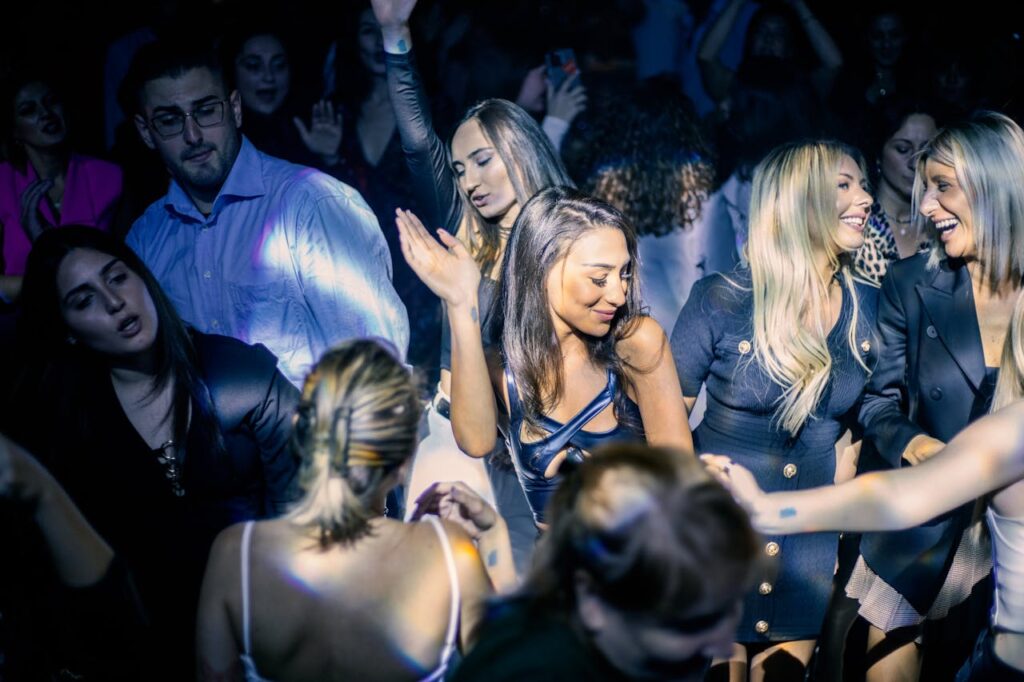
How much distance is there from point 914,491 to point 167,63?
Result: 2670 millimetres

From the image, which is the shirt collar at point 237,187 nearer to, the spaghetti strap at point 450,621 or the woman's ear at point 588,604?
the spaghetti strap at point 450,621

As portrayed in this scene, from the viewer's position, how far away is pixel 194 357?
8.33 ft

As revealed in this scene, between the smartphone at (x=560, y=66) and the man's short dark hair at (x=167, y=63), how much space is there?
1.65 meters

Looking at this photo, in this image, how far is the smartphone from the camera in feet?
14.4

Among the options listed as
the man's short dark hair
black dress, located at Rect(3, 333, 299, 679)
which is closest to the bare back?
black dress, located at Rect(3, 333, 299, 679)

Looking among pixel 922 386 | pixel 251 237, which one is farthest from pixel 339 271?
pixel 922 386

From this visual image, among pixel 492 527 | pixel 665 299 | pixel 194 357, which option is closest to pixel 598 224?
pixel 492 527

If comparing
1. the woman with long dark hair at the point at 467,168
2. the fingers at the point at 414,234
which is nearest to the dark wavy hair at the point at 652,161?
the woman with long dark hair at the point at 467,168

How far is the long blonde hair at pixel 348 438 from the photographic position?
5.62ft

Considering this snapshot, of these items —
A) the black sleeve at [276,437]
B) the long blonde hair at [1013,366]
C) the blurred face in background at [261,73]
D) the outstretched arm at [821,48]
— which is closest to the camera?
the long blonde hair at [1013,366]

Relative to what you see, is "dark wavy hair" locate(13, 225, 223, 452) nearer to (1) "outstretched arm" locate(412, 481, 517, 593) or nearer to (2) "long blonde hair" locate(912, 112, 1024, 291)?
(1) "outstretched arm" locate(412, 481, 517, 593)

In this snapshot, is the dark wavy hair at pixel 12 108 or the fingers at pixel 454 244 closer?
the fingers at pixel 454 244

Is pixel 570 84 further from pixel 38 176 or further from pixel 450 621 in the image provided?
pixel 450 621

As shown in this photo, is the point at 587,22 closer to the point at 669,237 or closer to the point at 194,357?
the point at 669,237
